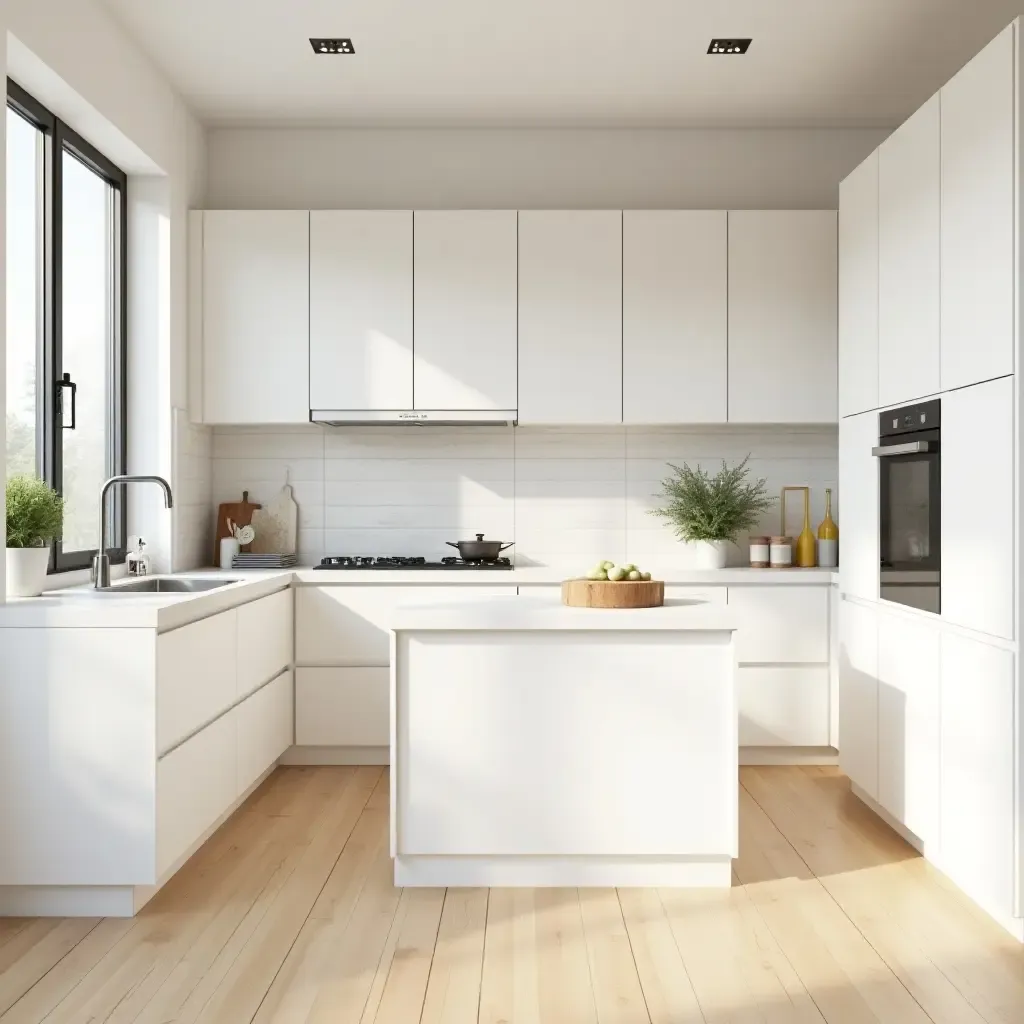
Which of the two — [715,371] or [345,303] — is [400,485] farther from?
[715,371]

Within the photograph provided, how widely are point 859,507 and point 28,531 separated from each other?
2.80 meters

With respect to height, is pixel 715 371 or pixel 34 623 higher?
pixel 715 371

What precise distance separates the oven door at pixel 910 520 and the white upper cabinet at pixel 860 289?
12.1 inches

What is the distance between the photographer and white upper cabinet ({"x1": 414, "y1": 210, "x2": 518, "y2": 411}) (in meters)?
4.72

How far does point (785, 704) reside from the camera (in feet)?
15.1

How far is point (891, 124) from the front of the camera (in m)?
5.04

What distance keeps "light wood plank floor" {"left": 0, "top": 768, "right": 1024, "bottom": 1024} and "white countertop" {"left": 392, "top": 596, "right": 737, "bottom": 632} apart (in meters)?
0.77

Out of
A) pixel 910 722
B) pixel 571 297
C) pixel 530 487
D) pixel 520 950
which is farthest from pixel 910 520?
pixel 530 487

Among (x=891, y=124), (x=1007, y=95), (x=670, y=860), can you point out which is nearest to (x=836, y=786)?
(x=670, y=860)

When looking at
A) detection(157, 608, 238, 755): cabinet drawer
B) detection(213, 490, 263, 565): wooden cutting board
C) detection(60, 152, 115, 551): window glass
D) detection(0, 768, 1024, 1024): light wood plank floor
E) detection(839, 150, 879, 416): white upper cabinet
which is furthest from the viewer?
detection(213, 490, 263, 565): wooden cutting board

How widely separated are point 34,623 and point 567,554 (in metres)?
2.70

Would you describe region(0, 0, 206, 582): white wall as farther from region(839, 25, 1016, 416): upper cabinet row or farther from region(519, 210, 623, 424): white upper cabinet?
region(839, 25, 1016, 416): upper cabinet row

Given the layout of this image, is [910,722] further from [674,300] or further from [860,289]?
[674,300]

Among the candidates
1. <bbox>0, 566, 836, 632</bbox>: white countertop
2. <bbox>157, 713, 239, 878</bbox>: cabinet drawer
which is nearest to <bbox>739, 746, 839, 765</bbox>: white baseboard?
<bbox>0, 566, 836, 632</bbox>: white countertop
